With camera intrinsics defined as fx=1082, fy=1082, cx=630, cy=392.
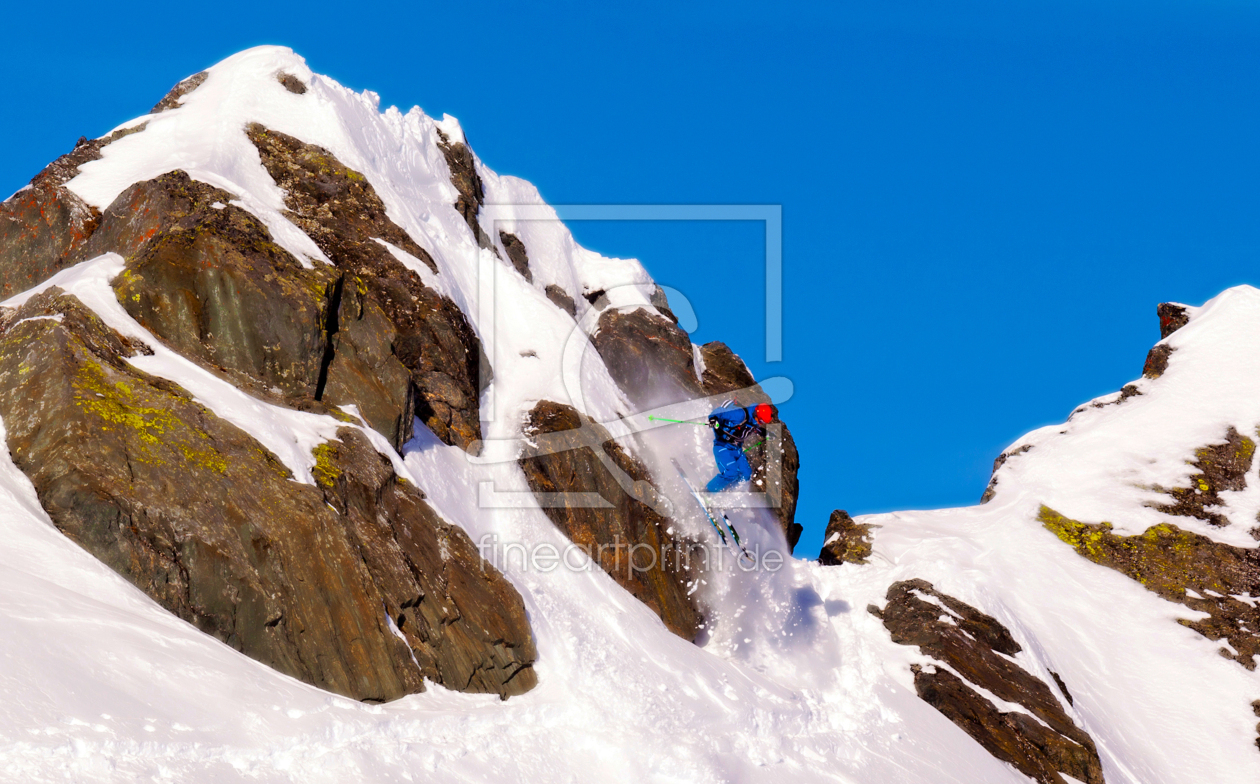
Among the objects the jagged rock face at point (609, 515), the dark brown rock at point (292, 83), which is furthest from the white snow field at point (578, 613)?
the jagged rock face at point (609, 515)

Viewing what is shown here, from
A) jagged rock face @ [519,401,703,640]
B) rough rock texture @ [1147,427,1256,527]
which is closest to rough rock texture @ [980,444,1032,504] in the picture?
rough rock texture @ [1147,427,1256,527]

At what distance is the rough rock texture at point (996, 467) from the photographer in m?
38.6

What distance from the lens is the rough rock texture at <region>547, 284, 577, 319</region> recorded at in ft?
113

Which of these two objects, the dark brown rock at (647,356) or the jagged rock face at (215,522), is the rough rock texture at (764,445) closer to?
the dark brown rock at (647,356)

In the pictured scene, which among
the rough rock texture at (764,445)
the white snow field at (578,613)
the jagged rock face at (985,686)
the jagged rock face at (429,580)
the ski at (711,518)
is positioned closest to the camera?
the white snow field at (578,613)

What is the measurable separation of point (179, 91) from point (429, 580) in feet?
Result: 60.3

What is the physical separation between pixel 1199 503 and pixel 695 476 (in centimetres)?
1829

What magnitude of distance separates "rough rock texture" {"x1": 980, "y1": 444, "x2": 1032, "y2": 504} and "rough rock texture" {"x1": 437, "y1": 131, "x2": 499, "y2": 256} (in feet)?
64.0

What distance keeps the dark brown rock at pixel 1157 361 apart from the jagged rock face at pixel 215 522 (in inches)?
1325

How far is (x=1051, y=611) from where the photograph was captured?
104ft

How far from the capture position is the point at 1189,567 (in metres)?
33.2

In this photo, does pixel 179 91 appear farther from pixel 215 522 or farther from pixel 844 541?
pixel 844 541

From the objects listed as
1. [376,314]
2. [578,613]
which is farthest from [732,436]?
[376,314]

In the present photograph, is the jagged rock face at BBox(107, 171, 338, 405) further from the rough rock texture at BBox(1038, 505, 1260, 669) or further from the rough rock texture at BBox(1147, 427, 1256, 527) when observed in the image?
the rough rock texture at BBox(1147, 427, 1256, 527)
